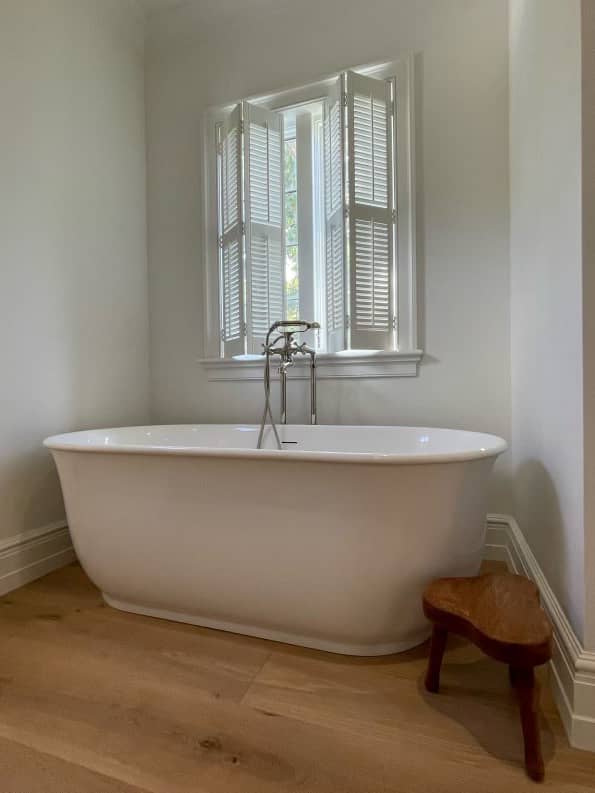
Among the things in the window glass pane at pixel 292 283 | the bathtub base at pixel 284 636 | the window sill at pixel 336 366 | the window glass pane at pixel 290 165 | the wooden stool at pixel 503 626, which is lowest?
the bathtub base at pixel 284 636

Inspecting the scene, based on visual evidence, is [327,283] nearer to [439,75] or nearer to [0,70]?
[439,75]

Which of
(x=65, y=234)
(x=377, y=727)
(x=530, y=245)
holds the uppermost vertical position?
(x=65, y=234)

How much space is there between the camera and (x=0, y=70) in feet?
5.49

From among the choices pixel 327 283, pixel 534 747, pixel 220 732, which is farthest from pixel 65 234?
pixel 534 747

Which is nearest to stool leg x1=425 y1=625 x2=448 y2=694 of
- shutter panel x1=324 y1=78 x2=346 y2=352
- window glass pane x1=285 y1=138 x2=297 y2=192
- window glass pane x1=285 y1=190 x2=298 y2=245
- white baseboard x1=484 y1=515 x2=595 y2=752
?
white baseboard x1=484 y1=515 x2=595 y2=752

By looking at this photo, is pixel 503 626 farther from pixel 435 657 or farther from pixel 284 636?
pixel 284 636

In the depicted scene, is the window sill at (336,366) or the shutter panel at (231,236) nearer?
the window sill at (336,366)

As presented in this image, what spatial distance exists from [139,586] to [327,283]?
159 centimetres

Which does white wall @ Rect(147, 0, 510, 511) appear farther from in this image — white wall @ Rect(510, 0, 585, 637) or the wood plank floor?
the wood plank floor

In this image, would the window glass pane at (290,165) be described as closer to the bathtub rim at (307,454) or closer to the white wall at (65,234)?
the white wall at (65,234)

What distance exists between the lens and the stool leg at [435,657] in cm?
108

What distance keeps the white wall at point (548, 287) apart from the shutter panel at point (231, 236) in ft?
4.26

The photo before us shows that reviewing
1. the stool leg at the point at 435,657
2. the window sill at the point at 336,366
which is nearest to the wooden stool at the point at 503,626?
the stool leg at the point at 435,657

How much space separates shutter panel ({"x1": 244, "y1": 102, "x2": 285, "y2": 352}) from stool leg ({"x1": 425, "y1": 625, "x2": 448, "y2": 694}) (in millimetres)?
1586
